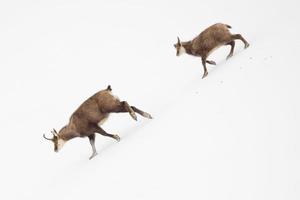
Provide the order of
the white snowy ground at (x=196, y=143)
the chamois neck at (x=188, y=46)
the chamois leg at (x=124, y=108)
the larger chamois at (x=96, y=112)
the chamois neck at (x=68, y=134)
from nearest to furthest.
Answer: the white snowy ground at (x=196, y=143), the chamois leg at (x=124, y=108), the larger chamois at (x=96, y=112), the chamois neck at (x=68, y=134), the chamois neck at (x=188, y=46)

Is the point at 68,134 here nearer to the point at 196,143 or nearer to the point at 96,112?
the point at 96,112

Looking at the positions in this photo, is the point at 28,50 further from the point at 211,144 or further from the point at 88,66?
the point at 211,144

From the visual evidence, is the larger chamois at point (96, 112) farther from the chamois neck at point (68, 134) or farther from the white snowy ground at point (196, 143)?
the white snowy ground at point (196, 143)

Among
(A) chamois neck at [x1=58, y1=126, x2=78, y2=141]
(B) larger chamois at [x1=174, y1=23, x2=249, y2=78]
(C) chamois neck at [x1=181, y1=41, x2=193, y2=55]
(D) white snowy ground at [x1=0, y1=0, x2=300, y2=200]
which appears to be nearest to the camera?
(D) white snowy ground at [x1=0, y1=0, x2=300, y2=200]

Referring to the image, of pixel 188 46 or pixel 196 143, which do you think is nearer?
pixel 196 143

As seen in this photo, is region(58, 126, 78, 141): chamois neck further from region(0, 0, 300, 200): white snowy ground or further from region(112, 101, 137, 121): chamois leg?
region(112, 101, 137, 121): chamois leg

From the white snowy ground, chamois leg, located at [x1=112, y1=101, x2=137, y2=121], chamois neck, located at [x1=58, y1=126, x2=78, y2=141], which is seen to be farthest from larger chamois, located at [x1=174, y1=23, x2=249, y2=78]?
chamois neck, located at [x1=58, y1=126, x2=78, y2=141]

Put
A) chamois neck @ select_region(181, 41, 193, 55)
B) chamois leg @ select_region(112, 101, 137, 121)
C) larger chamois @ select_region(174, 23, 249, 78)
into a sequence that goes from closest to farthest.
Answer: chamois leg @ select_region(112, 101, 137, 121) < larger chamois @ select_region(174, 23, 249, 78) < chamois neck @ select_region(181, 41, 193, 55)

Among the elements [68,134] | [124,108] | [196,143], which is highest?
[196,143]

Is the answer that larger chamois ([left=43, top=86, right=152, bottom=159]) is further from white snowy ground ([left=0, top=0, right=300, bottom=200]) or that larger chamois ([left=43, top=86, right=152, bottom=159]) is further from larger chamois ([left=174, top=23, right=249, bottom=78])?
larger chamois ([left=174, top=23, right=249, bottom=78])

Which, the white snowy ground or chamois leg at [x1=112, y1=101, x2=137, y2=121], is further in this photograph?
chamois leg at [x1=112, y1=101, x2=137, y2=121]

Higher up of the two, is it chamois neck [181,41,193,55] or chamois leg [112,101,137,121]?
chamois leg [112,101,137,121]

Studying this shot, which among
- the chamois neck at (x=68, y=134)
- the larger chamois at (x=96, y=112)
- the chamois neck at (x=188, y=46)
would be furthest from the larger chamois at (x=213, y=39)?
the chamois neck at (x=68, y=134)

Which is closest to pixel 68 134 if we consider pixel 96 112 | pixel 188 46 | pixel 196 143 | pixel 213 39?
pixel 96 112
